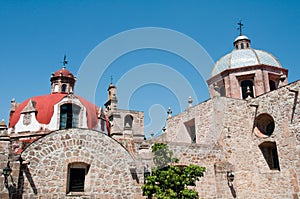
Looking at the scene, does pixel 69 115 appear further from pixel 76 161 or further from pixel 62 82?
pixel 76 161

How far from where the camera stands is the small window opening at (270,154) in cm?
1628

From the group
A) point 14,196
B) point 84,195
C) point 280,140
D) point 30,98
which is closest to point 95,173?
point 84,195

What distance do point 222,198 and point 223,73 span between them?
935 cm

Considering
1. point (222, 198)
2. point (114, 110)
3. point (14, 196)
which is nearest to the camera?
point (14, 196)

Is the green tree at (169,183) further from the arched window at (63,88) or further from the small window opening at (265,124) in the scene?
the arched window at (63,88)

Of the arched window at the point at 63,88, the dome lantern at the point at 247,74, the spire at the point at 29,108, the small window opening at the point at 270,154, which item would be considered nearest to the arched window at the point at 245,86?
the dome lantern at the point at 247,74

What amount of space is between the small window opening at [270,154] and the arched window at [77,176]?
10644 mm

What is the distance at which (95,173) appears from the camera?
1062 cm

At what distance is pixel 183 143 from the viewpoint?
47.4ft

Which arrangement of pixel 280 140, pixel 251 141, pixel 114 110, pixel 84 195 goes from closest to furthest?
1. pixel 84 195
2. pixel 280 140
3. pixel 251 141
4. pixel 114 110

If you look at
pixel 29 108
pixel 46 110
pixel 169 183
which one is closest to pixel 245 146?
pixel 169 183

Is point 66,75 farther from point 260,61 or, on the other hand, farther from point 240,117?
point 260,61

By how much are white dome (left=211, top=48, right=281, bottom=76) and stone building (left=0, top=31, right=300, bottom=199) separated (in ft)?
0.25

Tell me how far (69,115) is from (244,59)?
42.3ft
